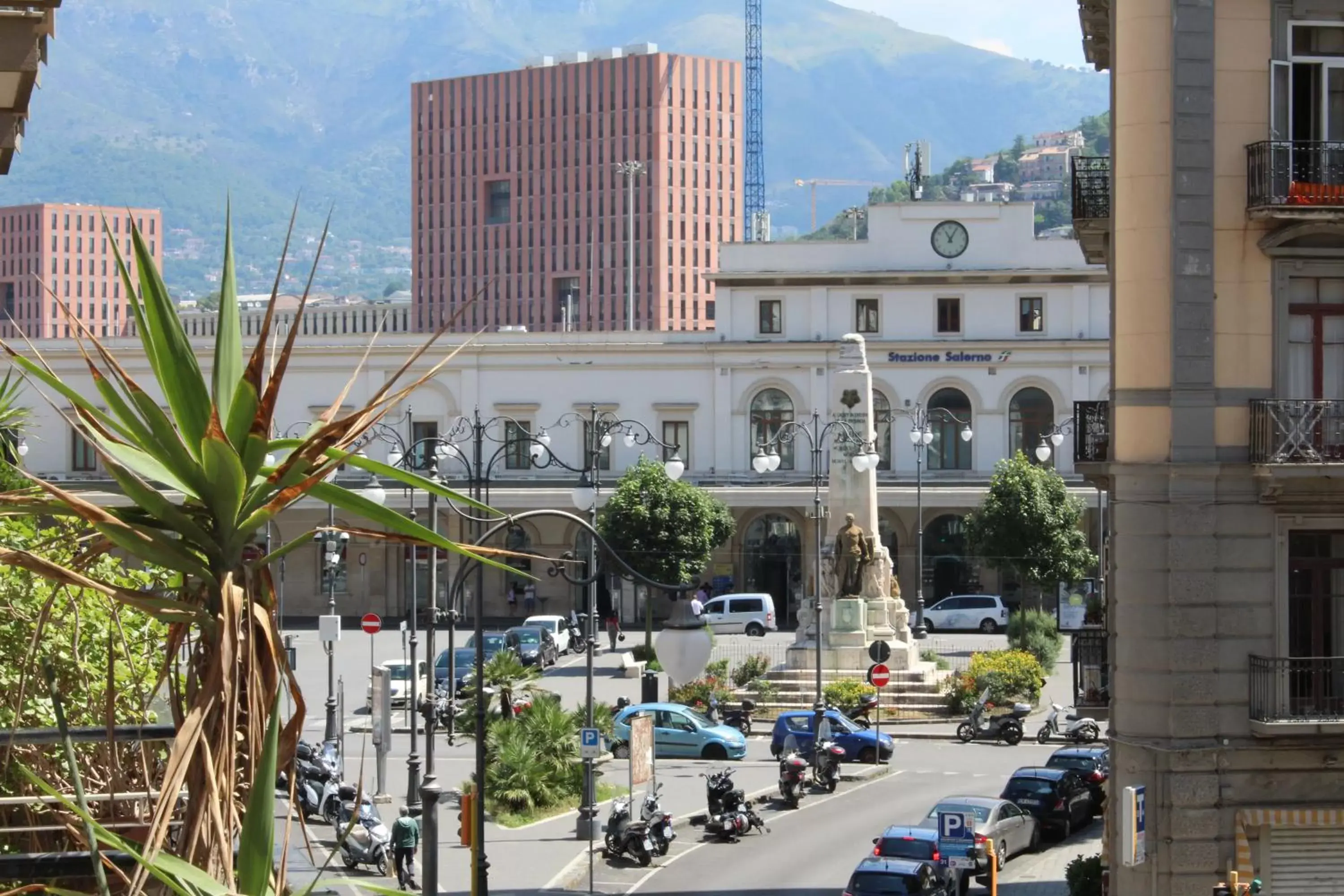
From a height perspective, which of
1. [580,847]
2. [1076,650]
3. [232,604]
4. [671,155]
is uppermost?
[671,155]

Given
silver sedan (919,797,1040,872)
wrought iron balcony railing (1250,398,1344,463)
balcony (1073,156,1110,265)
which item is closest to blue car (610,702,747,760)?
silver sedan (919,797,1040,872)

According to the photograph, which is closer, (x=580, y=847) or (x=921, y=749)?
(x=580, y=847)

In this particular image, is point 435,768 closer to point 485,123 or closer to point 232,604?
point 232,604


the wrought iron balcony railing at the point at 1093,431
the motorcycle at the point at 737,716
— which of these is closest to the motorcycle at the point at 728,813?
the motorcycle at the point at 737,716

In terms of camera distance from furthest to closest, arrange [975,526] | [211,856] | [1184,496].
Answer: [975,526], [1184,496], [211,856]

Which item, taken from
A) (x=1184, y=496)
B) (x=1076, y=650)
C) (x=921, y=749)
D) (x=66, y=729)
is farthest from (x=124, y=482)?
(x=921, y=749)

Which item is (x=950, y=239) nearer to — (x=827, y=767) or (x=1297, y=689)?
(x=827, y=767)

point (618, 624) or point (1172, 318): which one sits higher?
point (1172, 318)

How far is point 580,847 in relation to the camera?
1297 inches

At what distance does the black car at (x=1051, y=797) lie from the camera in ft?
111

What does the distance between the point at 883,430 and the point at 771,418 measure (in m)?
4.29

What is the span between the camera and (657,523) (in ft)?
213

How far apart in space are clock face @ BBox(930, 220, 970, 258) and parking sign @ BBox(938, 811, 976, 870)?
47025 millimetres

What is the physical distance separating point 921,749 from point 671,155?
125 m
